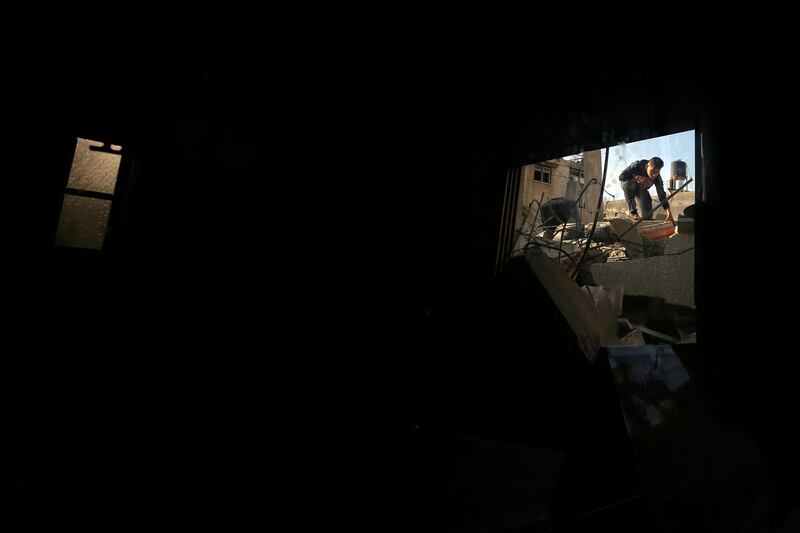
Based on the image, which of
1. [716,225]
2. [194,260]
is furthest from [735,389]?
[194,260]

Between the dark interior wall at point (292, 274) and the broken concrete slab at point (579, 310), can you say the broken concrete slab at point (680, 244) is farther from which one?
the dark interior wall at point (292, 274)

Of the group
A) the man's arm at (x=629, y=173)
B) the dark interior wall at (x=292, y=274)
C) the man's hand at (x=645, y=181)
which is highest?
the man's arm at (x=629, y=173)

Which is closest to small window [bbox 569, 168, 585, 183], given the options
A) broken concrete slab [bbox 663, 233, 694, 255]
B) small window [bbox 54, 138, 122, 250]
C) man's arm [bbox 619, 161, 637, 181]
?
man's arm [bbox 619, 161, 637, 181]

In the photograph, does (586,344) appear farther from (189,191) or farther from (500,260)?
(189,191)

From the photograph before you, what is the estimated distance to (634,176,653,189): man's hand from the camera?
5539 mm

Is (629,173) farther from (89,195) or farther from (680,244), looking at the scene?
(89,195)

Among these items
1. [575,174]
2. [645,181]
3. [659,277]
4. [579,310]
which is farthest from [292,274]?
[575,174]

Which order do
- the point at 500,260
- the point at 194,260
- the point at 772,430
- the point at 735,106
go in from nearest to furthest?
the point at 194,260 < the point at 772,430 < the point at 735,106 < the point at 500,260

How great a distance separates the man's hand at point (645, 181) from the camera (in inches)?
218

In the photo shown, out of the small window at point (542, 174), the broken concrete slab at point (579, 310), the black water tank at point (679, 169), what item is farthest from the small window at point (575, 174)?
the broken concrete slab at point (579, 310)

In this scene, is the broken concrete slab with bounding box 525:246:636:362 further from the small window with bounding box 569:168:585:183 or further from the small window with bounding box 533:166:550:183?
the small window with bounding box 533:166:550:183

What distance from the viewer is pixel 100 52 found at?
132 centimetres

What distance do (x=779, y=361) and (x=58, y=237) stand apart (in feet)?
12.1

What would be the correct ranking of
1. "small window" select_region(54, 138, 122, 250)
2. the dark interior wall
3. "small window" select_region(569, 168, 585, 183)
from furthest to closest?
1. "small window" select_region(569, 168, 585, 183)
2. "small window" select_region(54, 138, 122, 250)
3. the dark interior wall
